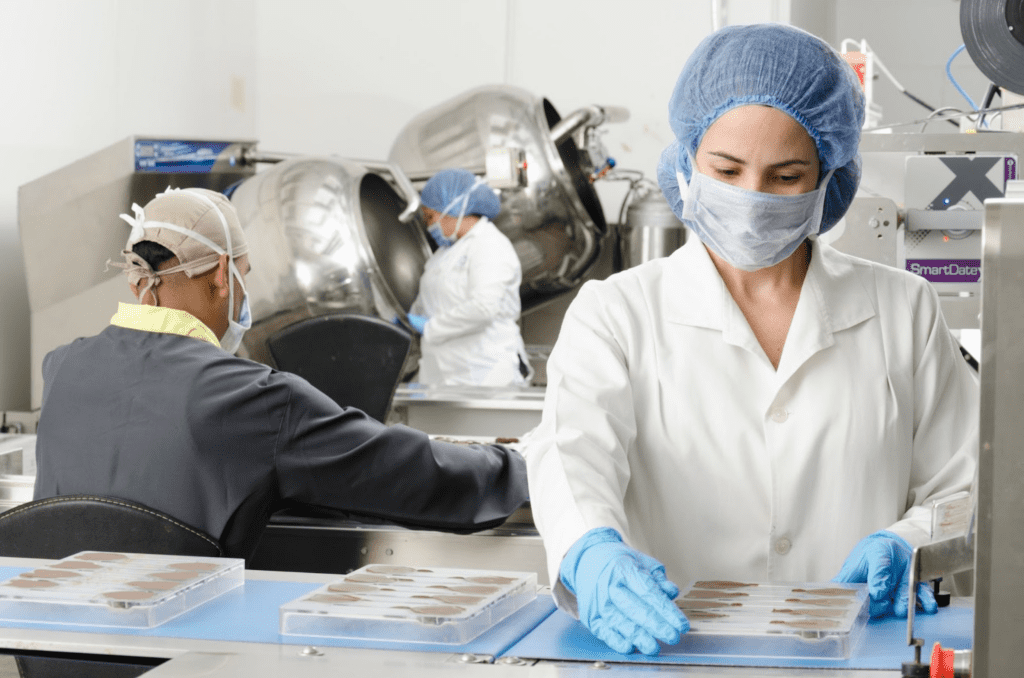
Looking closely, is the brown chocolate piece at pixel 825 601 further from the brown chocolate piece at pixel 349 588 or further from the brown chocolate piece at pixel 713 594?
the brown chocolate piece at pixel 349 588

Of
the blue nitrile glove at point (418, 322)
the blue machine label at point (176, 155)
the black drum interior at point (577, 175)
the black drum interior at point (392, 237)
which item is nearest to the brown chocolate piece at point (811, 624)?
the blue machine label at point (176, 155)

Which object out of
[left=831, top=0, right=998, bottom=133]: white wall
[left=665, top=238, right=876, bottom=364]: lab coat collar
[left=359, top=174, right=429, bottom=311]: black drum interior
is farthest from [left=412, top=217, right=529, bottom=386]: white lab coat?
[left=665, top=238, right=876, bottom=364]: lab coat collar

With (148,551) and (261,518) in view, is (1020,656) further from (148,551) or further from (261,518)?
(261,518)

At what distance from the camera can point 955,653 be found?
0.57 metres

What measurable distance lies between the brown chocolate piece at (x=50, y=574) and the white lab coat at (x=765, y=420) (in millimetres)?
414

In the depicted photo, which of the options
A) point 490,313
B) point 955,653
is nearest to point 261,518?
point 955,653

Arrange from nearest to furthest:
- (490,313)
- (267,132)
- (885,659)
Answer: (885,659)
(490,313)
(267,132)

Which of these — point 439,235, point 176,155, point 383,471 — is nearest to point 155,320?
point 383,471

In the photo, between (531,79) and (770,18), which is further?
(531,79)

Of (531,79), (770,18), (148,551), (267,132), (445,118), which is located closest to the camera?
(148,551)

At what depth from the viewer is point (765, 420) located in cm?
100

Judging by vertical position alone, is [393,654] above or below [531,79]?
below

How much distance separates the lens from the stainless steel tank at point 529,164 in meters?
3.70

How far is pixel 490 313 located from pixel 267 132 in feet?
6.40
